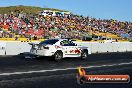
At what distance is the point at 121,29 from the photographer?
67.0 metres

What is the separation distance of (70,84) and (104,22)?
5376cm

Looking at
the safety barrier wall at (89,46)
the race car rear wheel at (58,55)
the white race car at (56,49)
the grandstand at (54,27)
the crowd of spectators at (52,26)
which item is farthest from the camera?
the crowd of spectators at (52,26)

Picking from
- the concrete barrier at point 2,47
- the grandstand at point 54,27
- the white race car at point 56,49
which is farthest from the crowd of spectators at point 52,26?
the white race car at point 56,49

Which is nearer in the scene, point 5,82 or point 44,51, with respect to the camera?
point 5,82

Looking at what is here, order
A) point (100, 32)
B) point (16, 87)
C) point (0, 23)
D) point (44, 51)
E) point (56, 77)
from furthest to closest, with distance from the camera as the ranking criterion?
point (100, 32) → point (0, 23) → point (44, 51) → point (56, 77) → point (16, 87)

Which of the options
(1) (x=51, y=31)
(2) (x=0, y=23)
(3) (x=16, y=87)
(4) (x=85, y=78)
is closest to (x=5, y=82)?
(3) (x=16, y=87)

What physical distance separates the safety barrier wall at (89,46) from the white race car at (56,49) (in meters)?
4.30

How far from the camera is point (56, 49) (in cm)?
2398

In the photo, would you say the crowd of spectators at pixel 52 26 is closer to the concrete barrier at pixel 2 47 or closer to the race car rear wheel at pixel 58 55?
the concrete barrier at pixel 2 47

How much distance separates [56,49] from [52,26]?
25.1 meters

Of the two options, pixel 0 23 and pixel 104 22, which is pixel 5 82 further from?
pixel 104 22

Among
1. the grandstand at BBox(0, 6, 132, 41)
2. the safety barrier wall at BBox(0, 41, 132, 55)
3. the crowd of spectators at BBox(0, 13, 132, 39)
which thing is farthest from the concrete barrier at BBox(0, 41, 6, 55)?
the crowd of spectators at BBox(0, 13, 132, 39)

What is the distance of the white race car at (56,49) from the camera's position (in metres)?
23.6

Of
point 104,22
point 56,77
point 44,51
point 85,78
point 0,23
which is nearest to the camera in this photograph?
point 85,78
